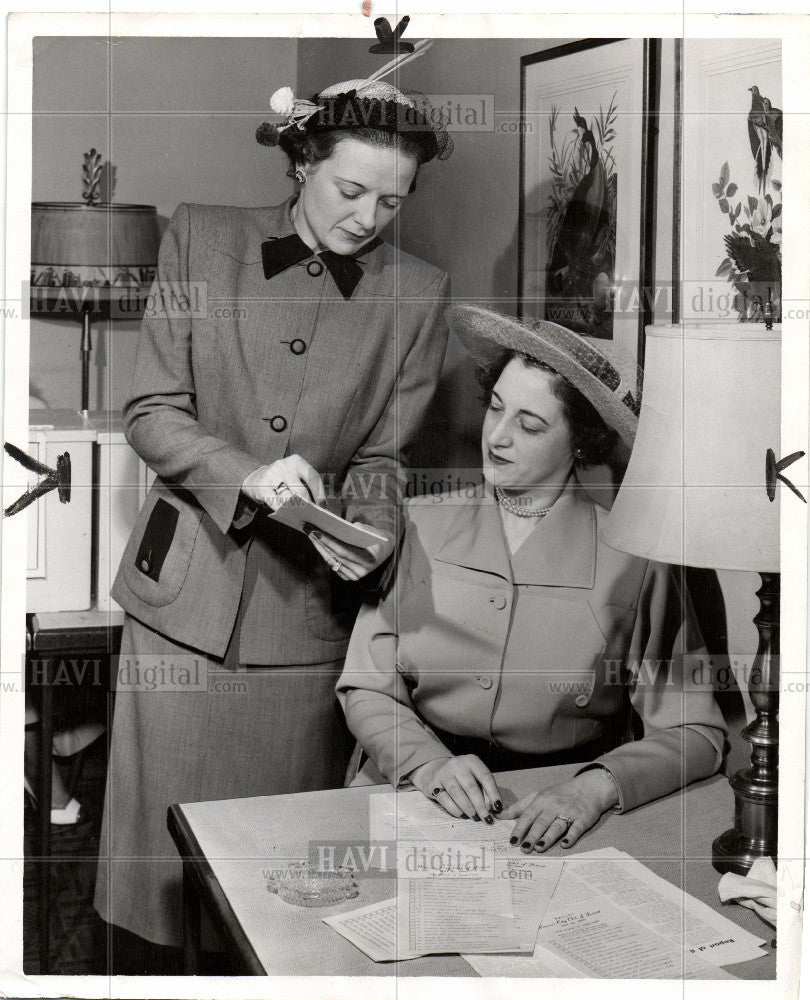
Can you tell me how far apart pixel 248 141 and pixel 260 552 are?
648mm

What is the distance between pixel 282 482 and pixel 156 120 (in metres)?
0.60


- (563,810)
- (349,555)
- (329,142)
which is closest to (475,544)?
(349,555)

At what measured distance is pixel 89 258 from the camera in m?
1.70

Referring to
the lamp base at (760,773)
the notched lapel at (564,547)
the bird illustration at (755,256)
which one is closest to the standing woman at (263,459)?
the notched lapel at (564,547)

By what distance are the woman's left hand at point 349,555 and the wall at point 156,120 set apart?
428 millimetres

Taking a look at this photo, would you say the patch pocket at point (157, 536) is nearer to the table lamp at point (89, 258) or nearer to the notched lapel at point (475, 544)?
the table lamp at point (89, 258)

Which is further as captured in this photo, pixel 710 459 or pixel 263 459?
pixel 263 459

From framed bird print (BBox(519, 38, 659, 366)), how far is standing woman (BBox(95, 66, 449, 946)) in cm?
17

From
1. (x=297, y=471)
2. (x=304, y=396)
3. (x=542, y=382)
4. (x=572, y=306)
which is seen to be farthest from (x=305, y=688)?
(x=572, y=306)

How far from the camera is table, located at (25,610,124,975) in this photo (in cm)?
174

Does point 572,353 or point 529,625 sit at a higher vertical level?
point 572,353

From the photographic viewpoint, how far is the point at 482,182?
5.63ft

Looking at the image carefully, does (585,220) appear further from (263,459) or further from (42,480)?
(42,480)

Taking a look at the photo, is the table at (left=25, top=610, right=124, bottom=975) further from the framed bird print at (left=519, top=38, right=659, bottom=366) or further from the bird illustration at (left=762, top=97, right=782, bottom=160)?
the bird illustration at (left=762, top=97, right=782, bottom=160)
